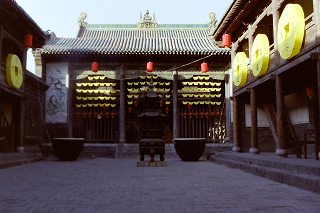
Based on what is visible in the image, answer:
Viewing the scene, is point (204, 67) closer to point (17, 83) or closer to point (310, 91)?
point (310, 91)

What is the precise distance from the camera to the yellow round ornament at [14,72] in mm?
10391

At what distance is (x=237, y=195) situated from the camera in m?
4.36

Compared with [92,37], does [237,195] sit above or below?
below

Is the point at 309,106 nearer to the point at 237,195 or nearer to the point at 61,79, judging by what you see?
the point at 237,195

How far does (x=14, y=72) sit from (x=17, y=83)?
43 cm

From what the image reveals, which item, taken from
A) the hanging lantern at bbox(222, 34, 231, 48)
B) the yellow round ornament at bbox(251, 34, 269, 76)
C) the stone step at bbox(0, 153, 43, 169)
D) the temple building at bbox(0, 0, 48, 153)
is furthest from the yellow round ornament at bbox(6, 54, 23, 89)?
the yellow round ornament at bbox(251, 34, 269, 76)

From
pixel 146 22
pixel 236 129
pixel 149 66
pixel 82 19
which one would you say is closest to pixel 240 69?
pixel 236 129

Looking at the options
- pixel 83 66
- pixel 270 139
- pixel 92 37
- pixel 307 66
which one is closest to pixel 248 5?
pixel 307 66

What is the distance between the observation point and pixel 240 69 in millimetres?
11156

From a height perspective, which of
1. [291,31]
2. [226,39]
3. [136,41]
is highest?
[136,41]

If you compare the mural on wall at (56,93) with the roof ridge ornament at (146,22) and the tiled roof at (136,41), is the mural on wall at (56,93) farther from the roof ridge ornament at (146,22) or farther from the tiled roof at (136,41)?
the roof ridge ornament at (146,22)

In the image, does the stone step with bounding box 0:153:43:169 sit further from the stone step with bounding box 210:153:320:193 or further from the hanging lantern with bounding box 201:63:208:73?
the hanging lantern with bounding box 201:63:208:73

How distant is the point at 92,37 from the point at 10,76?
9.00 meters

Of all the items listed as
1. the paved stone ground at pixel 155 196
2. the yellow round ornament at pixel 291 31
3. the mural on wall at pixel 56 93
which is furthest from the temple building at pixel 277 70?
the mural on wall at pixel 56 93
